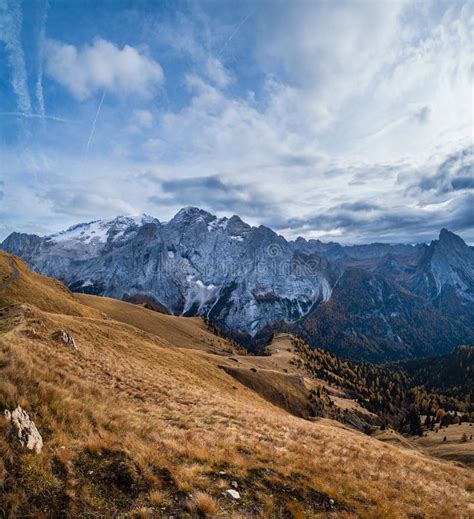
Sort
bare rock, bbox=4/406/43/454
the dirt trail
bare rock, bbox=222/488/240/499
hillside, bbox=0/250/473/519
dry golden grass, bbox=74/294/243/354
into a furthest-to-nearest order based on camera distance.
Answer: dry golden grass, bbox=74/294/243/354 → the dirt trail → bare rock, bbox=222/488/240/499 → bare rock, bbox=4/406/43/454 → hillside, bbox=0/250/473/519

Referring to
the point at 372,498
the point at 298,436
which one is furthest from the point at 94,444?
the point at 298,436

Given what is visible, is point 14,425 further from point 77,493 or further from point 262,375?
point 262,375

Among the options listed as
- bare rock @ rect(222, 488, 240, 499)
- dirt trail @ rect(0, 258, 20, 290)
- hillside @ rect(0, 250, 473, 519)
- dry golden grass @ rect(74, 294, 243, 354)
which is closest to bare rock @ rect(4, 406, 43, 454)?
hillside @ rect(0, 250, 473, 519)

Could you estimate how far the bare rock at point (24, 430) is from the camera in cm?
1012

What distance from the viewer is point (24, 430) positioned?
10.5 metres

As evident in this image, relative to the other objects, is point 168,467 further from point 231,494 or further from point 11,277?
point 11,277

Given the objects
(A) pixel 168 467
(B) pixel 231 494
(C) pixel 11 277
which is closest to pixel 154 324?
(C) pixel 11 277

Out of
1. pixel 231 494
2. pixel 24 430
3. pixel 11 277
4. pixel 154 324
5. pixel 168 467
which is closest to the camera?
pixel 24 430

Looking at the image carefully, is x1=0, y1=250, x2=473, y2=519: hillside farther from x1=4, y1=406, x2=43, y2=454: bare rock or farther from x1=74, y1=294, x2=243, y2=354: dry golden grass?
x1=74, y1=294, x2=243, y2=354: dry golden grass

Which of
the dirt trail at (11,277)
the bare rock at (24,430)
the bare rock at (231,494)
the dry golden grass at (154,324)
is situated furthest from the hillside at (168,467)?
the dry golden grass at (154,324)

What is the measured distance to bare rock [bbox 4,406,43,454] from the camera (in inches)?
399

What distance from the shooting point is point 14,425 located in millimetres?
10305

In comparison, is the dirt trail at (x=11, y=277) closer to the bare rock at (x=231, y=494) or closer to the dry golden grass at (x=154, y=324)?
the dry golden grass at (x=154, y=324)

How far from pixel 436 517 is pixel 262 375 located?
78582mm
